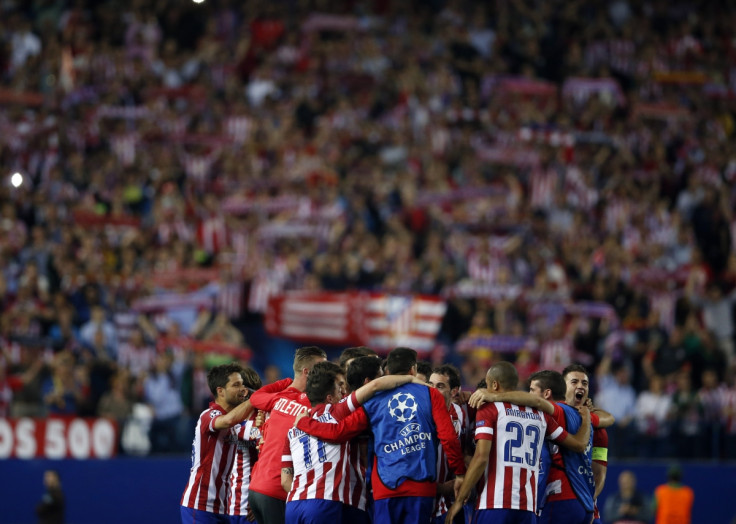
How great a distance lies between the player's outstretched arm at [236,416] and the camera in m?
8.73

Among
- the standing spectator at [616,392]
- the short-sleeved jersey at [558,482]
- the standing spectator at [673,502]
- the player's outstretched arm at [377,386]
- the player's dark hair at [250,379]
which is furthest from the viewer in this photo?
the standing spectator at [616,392]

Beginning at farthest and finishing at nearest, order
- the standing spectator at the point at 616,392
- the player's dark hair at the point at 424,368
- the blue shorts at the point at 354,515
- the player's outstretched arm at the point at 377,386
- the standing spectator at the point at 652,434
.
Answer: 1. the standing spectator at the point at 616,392
2. the standing spectator at the point at 652,434
3. the player's dark hair at the point at 424,368
4. the blue shorts at the point at 354,515
5. the player's outstretched arm at the point at 377,386

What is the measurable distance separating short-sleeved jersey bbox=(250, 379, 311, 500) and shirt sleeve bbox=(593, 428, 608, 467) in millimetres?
2483

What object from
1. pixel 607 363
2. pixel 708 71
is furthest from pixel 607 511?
pixel 708 71

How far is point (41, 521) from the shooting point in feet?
51.7

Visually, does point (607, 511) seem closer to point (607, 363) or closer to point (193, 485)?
point (607, 363)

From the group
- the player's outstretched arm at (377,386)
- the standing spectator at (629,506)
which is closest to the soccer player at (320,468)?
the player's outstretched arm at (377,386)

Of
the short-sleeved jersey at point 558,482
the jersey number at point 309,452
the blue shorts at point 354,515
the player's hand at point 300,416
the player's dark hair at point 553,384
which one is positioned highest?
the player's dark hair at point 553,384

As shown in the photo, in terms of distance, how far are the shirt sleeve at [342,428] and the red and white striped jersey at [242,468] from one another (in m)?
1.37

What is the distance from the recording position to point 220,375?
9.11 meters

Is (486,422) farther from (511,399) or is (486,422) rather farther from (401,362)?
(401,362)

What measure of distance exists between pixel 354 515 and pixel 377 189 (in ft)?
45.8

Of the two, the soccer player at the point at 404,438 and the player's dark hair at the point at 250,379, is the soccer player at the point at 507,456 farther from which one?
the player's dark hair at the point at 250,379

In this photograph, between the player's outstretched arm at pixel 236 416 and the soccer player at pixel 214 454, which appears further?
the soccer player at pixel 214 454
